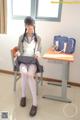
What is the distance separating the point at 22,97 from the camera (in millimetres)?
2646

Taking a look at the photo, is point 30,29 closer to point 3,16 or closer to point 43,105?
point 3,16

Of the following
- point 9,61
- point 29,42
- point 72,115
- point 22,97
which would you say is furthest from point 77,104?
point 9,61

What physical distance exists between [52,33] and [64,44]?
381mm

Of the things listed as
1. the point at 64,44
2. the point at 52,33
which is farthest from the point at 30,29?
the point at 52,33

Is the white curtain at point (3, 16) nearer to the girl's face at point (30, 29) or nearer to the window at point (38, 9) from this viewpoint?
the window at point (38, 9)

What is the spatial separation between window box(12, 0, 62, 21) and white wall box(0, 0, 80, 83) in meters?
0.09

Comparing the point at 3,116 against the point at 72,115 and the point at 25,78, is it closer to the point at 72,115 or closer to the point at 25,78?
the point at 25,78

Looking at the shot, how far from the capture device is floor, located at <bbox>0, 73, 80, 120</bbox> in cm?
239

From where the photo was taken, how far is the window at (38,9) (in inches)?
123

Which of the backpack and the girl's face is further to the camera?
the backpack

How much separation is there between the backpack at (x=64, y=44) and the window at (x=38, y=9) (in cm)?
36

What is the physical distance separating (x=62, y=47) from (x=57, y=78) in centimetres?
70

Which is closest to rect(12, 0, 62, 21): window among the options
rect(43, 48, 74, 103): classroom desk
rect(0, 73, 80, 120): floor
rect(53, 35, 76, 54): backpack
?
rect(53, 35, 76, 54): backpack

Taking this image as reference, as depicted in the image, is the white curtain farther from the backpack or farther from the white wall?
the backpack
